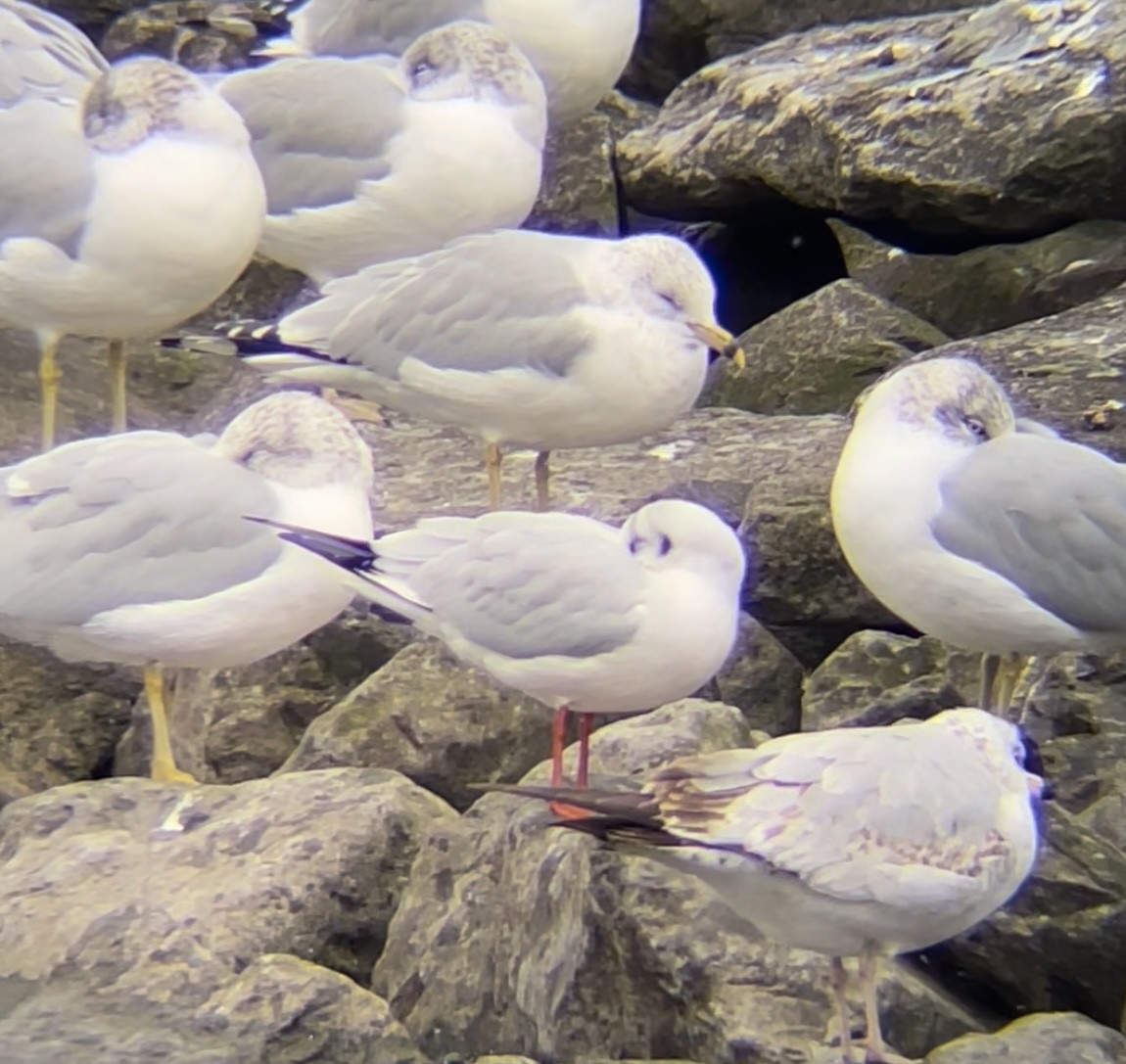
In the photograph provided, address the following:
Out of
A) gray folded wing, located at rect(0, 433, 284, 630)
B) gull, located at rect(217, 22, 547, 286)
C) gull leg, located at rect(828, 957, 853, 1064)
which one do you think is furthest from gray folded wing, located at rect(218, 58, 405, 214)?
gull leg, located at rect(828, 957, 853, 1064)

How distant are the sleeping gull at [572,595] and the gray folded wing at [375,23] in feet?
12.7

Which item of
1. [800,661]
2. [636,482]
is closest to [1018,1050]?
[800,661]

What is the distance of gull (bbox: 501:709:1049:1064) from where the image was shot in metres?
4.59

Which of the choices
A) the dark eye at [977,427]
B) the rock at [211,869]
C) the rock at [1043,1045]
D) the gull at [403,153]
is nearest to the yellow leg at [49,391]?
the gull at [403,153]

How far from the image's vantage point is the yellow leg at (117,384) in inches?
300

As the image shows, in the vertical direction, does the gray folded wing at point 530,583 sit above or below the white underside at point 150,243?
below

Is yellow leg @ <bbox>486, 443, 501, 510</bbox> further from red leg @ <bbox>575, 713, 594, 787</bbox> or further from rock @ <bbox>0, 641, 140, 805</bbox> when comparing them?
red leg @ <bbox>575, 713, 594, 787</bbox>

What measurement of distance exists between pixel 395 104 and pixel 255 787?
2964 mm

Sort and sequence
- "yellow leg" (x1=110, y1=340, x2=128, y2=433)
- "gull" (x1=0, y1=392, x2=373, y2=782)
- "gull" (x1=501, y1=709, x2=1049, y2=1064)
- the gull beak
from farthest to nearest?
1. "yellow leg" (x1=110, y1=340, x2=128, y2=433)
2. the gull beak
3. "gull" (x1=0, y1=392, x2=373, y2=782)
4. "gull" (x1=501, y1=709, x2=1049, y2=1064)

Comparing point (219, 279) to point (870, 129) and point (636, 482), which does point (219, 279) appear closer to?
point (636, 482)

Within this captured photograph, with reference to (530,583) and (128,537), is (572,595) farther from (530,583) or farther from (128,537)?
(128,537)

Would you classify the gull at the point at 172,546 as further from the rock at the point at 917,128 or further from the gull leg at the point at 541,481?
the rock at the point at 917,128

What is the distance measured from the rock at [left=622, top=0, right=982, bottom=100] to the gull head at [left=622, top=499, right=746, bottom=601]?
5.58 meters

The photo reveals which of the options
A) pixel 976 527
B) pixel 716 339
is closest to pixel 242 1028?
Result: pixel 976 527
